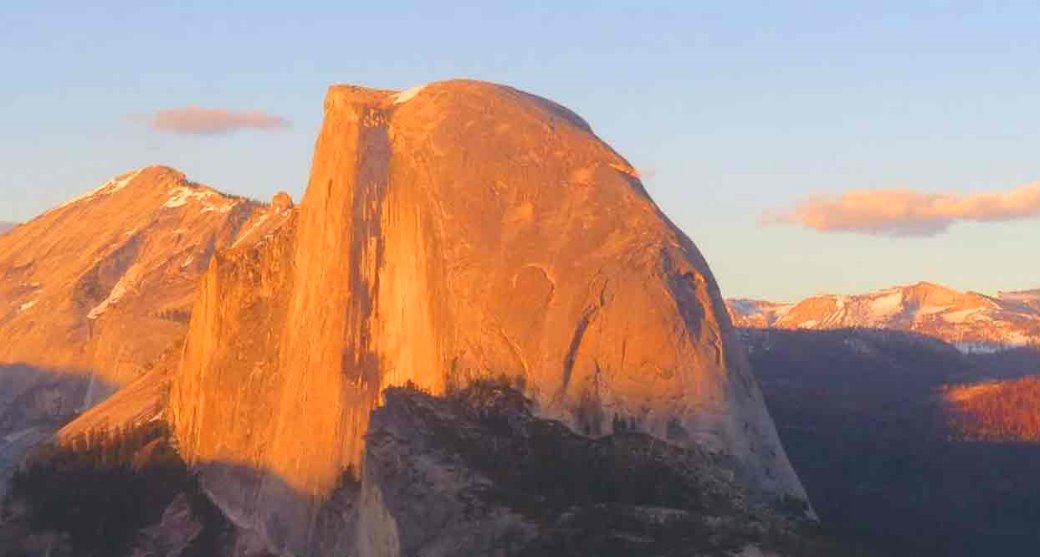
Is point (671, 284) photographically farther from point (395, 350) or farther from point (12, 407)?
point (12, 407)

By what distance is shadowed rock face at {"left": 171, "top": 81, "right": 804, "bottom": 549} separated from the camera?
265 ft

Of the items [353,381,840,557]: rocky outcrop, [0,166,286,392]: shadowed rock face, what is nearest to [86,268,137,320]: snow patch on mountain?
[0,166,286,392]: shadowed rock face

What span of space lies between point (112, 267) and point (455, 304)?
81.7 m

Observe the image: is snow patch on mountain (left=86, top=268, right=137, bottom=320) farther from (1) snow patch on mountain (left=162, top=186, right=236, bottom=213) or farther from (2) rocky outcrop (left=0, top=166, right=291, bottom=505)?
(1) snow patch on mountain (left=162, top=186, right=236, bottom=213)

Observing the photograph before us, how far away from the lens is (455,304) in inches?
3386

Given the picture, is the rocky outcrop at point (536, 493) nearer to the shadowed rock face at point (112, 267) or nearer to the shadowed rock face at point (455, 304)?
the shadowed rock face at point (455, 304)

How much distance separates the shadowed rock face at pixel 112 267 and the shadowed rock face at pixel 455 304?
38.7 m

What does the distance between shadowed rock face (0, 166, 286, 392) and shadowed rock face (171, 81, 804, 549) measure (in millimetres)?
38695

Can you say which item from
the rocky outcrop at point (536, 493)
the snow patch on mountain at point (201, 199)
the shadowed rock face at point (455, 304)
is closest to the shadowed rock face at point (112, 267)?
the snow patch on mountain at point (201, 199)

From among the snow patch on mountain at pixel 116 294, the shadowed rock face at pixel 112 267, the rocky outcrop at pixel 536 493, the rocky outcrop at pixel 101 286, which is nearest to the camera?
the rocky outcrop at pixel 536 493

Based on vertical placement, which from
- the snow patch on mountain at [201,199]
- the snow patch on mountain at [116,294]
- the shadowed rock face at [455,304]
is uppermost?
the snow patch on mountain at [201,199]

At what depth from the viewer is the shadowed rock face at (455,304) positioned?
80.8 meters

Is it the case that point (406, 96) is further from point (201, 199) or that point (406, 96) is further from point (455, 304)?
point (201, 199)

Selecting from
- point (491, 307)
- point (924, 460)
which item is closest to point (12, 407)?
point (924, 460)
